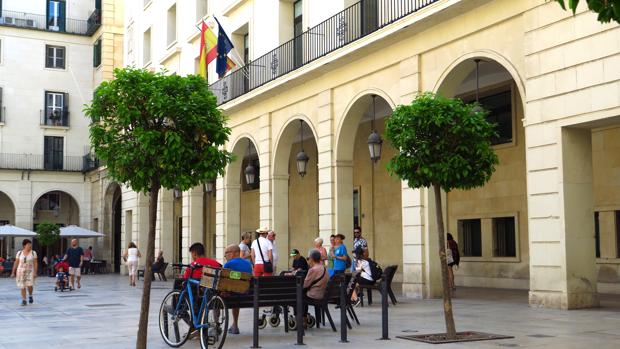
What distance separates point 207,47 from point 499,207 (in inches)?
431

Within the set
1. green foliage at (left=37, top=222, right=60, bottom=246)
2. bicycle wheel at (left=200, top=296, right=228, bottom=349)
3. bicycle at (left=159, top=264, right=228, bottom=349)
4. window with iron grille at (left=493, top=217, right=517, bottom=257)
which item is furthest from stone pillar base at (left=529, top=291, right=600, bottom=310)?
green foliage at (left=37, top=222, right=60, bottom=246)

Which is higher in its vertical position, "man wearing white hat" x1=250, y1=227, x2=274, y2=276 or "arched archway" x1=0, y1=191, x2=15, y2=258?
"arched archway" x1=0, y1=191, x2=15, y2=258

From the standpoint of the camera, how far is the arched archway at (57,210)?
46906mm

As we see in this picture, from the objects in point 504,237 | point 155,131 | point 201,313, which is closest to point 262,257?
point 201,313

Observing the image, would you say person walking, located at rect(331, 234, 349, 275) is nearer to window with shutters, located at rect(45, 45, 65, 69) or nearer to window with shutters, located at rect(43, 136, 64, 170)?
window with shutters, located at rect(43, 136, 64, 170)

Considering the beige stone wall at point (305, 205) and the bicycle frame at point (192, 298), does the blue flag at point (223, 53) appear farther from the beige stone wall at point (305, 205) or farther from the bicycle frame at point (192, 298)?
the bicycle frame at point (192, 298)

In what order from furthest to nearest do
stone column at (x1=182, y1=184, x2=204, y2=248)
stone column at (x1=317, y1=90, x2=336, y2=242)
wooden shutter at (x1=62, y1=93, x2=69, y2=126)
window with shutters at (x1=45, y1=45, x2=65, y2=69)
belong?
window with shutters at (x1=45, y1=45, x2=65, y2=69)
wooden shutter at (x1=62, y1=93, x2=69, y2=126)
stone column at (x1=182, y1=184, x2=204, y2=248)
stone column at (x1=317, y1=90, x2=336, y2=242)

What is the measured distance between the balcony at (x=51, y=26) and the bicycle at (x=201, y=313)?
37807mm

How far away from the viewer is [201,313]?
9.77 metres

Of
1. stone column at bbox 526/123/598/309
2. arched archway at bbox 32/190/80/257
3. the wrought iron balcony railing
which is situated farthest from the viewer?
arched archway at bbox 32/190/80/257

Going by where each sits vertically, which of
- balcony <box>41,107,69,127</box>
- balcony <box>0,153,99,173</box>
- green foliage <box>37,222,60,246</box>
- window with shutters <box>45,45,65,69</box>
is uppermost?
window with shutters <box>45,45,65,69</box>

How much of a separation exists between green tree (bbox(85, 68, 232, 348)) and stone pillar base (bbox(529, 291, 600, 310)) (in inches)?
271

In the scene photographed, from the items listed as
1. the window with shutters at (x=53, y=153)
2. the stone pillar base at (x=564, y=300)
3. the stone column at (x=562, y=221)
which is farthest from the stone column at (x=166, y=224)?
the stone pillar base at (x=564, y=300)

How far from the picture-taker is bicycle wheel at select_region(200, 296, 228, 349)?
9586 millimetres
